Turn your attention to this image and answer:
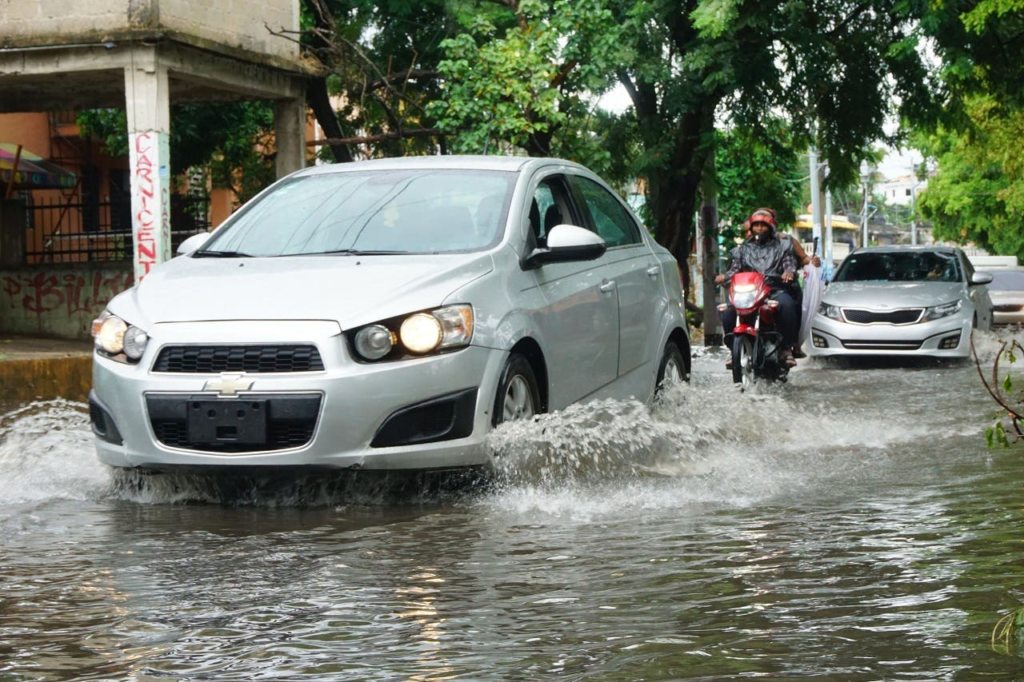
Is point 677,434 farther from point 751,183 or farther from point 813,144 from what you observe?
point 751,183

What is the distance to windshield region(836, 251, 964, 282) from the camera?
18.7m

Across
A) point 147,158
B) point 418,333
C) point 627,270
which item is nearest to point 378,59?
point 147,158

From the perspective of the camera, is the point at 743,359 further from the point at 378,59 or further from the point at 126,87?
the point at 378,59

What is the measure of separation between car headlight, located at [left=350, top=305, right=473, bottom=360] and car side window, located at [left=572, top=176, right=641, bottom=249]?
2122mm

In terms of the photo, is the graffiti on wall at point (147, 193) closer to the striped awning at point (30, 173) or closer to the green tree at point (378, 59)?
the green tree at point (378, 59)

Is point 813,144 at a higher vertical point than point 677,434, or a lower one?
higher

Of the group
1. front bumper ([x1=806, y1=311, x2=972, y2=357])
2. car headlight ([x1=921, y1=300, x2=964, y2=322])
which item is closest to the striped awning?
front bumper ([x1=806, y1=311, x2=972, y2=357])

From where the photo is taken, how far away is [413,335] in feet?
21.0

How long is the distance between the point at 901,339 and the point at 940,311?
597mm

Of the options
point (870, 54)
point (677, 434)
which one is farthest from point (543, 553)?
point (870, 54)

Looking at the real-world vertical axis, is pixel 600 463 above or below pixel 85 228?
below

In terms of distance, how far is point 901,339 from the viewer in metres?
17.2

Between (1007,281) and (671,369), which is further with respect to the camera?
(1007,281)

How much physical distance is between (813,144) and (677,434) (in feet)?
52.4
